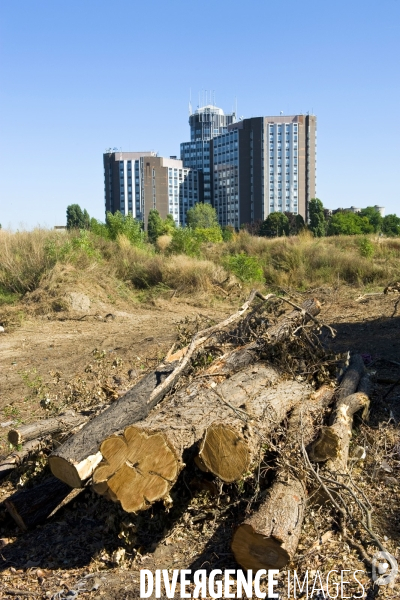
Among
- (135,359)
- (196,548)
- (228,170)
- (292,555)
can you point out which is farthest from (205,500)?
(228,170)

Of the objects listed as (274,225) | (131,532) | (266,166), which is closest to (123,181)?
(266,166)

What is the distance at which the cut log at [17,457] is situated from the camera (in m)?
4.71

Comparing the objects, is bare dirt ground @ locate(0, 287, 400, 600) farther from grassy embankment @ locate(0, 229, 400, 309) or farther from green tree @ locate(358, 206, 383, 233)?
green tree @ locate(358, 206, 383, 233)

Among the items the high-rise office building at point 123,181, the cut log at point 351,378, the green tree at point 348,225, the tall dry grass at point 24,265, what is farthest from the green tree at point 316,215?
the high-rise office building at point 123,181

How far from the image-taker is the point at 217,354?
234 inches

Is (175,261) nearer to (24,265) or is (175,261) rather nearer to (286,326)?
(24,265)

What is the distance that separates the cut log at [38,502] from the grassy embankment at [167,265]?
27.4 feet

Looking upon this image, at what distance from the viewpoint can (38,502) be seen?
415cm

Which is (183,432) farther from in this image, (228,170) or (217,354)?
(228,170)

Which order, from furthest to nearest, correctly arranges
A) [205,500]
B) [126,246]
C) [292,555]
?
[126,246]
[205,500]
[292,555]

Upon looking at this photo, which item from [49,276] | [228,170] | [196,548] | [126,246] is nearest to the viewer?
[196,548]

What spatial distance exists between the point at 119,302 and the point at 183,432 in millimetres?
9528

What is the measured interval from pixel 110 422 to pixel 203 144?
11915cm

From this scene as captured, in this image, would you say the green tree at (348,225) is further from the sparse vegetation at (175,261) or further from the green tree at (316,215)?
the sparse vegetation at (175,261)
